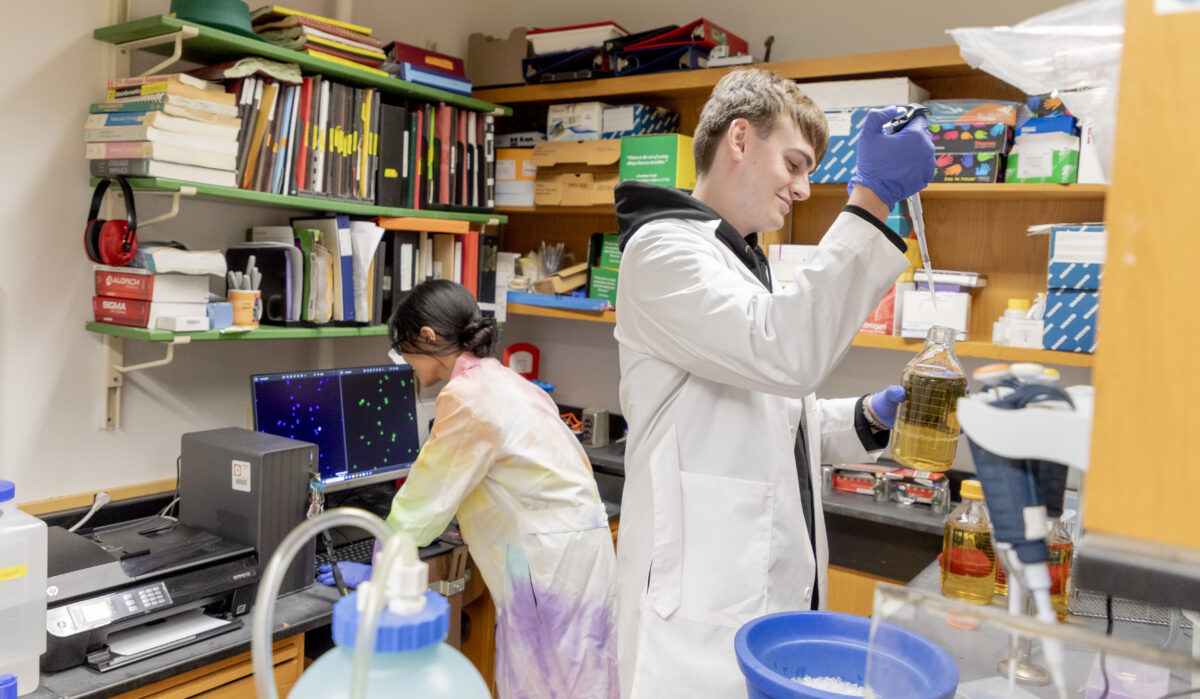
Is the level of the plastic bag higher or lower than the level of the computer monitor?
higher

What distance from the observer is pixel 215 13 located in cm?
231

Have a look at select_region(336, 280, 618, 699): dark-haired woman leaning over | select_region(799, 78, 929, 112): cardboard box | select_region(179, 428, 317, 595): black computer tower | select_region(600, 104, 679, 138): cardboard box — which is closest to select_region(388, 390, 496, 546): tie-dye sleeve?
select_region(336, 280, 618, 699): dark-haired woman leaning over

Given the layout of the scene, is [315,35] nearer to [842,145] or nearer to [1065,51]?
[842,145]

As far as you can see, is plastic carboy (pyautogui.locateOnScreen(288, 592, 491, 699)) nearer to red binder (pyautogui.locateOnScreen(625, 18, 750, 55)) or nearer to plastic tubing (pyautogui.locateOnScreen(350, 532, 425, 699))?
plastic tubing (pyautogui.locateOnScreen(350, 532, 425, 699))

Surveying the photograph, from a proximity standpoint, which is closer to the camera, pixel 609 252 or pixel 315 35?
pixel 315 35

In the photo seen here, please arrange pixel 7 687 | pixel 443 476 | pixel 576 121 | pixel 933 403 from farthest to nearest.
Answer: pixel 576 121
pixel 443 476
pixel 933 403
pixel 7 687

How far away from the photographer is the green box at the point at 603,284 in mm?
3195

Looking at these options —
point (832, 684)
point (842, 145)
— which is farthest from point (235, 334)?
point (832, 684)

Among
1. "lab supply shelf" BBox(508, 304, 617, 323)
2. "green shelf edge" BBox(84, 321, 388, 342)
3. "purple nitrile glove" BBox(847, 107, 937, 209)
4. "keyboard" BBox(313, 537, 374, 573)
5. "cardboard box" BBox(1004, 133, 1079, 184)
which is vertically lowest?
"keyboard" BBox(313, 537, 374, 573)

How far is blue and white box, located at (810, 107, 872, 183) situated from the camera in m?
2.67

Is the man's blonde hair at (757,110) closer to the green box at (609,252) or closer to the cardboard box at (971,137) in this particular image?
the cardboard box at (971,137)

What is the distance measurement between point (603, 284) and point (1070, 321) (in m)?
1.52

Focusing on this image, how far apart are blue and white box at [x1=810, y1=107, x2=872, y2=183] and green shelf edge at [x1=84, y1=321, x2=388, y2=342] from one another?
4.92ft

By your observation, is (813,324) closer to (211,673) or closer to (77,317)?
(211,673)
